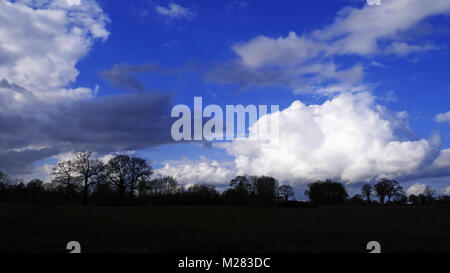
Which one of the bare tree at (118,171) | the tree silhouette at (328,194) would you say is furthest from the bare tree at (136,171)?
the tree silhouette at (328,194)

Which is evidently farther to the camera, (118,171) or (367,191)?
(367,191)

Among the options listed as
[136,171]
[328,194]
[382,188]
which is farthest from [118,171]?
[382,188]

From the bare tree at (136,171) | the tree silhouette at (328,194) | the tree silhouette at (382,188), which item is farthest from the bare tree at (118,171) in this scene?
the tree silhouette at (382,188)

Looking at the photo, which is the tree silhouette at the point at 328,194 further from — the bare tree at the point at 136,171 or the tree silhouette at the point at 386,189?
the bare tree at the point at 136,171

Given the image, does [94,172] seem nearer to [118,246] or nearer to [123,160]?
[123,160]

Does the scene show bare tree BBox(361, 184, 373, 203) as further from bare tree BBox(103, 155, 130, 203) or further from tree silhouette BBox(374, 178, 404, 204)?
bare tree BBox(103, 155, 130, 203)

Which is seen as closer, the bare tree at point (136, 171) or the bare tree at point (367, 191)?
the bare tree at point (136, 171)

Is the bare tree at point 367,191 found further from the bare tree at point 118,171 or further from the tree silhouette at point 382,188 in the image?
the bare tree at point 118,171

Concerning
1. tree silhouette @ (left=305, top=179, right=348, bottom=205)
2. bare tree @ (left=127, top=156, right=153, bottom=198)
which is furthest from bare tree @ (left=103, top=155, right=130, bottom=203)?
tree silhouette @ (left=305, top=179, right=348, bottom=205)

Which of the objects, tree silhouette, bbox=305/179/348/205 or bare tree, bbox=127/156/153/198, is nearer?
bare tree, bbox=127/156/153/198

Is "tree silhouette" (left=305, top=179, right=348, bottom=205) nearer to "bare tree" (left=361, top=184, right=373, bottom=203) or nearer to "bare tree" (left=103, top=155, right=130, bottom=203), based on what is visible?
"bare tree" (left=361, top=184, right=373, bottom=203)

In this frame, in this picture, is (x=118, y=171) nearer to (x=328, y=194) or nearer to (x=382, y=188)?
(x=328, y=194)
